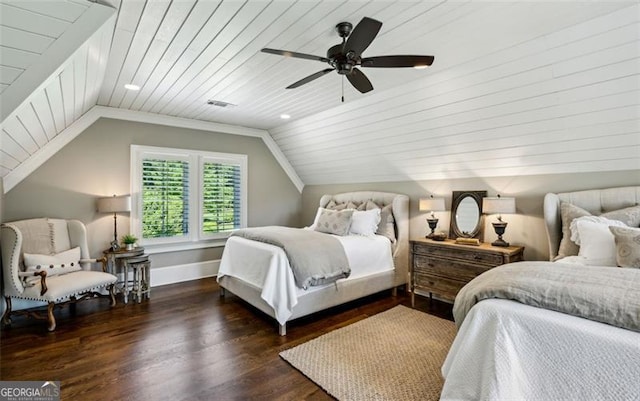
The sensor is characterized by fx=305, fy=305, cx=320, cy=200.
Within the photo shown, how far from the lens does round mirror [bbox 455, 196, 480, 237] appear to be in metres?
3.81

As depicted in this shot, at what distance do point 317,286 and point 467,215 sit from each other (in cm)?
213

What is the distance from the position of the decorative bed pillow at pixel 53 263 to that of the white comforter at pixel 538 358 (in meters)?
4.03

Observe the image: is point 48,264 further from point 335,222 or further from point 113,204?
point 335,222

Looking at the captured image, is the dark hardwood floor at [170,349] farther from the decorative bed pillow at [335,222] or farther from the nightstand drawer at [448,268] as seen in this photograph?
the decorative bed pillow at [335,222]

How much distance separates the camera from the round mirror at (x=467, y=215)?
3814 millimetres

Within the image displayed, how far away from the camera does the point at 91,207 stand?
417cm

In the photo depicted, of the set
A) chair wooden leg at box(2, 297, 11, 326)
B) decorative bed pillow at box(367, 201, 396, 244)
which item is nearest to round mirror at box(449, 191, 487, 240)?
decorative bed pillow at box(367, 201, 396, 244)

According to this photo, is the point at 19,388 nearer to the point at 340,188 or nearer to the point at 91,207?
the point at 91,207

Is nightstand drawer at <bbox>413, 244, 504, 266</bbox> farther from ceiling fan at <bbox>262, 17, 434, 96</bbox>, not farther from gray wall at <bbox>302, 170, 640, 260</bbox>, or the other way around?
ceiling fan at <bbox>262, 17, 434, 96</bbox>

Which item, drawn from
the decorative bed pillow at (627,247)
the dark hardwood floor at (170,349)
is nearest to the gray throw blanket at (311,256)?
the dark hardwood floor at (170,349)
